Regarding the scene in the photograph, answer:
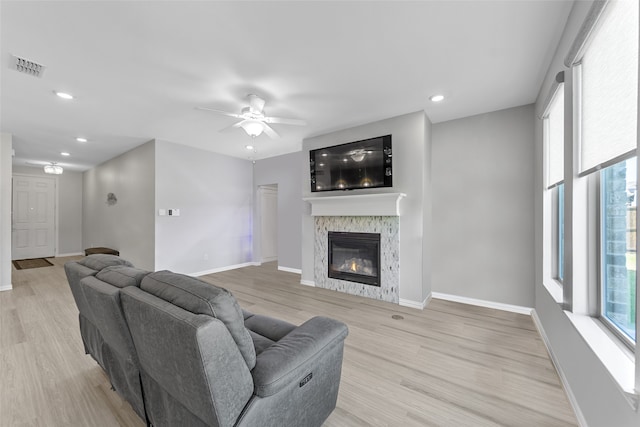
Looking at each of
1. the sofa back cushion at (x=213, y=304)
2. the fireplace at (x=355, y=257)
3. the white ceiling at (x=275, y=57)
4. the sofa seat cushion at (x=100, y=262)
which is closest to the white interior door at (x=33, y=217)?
the white ceiling at (x=275, y=57)

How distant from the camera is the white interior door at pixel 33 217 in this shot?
22.7 feet

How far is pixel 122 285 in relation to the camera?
4.73 ft

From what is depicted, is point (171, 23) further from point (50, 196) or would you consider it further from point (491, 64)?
point (50, 196)

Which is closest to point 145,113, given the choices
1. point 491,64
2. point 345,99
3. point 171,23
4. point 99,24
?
point 99,24

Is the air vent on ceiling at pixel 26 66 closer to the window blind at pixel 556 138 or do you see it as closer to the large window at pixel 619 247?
the large window at pixel 619 247

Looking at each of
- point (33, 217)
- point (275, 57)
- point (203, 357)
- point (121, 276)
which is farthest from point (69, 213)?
point (203, 357)

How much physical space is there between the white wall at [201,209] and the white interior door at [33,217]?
5653mm

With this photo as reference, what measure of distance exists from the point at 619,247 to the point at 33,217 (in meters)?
11.6

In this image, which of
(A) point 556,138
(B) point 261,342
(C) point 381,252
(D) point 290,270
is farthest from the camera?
(D) point 290,270

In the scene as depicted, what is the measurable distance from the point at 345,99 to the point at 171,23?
6.20ft

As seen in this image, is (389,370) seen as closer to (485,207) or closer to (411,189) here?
(411,189)

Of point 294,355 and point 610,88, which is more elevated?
point 610,88

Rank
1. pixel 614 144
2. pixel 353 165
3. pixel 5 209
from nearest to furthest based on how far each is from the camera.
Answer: pixel 614 144 < pixel 353 165 < pixel 5 209

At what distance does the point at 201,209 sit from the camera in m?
5.36
